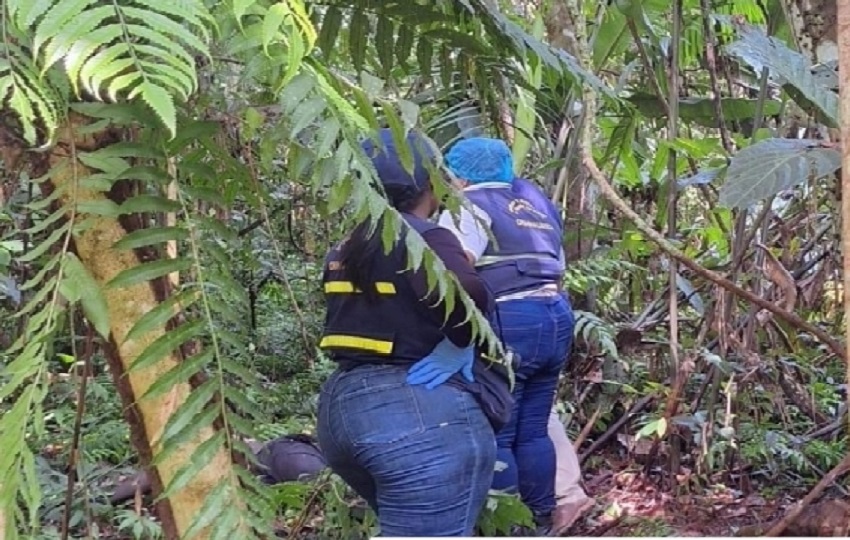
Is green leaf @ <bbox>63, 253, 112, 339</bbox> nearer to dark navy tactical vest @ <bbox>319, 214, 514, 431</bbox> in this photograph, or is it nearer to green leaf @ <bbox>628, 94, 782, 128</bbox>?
dark navy tactical vest @ <bbox>319, 214, 514, 431</bbox>

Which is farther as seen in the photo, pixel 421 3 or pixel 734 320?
pixel 734 320

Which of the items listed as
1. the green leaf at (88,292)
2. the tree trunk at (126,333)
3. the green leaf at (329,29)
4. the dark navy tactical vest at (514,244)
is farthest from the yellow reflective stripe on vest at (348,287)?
the dark navy tactical vest at (514,244)

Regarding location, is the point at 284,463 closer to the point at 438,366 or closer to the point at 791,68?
the point at 438,366

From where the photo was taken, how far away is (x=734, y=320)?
10.0 ft

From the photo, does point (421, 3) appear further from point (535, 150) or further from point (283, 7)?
point (535, 150)

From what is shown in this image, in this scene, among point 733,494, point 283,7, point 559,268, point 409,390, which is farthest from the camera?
point 733,494

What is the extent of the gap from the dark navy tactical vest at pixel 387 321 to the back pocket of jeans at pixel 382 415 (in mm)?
61

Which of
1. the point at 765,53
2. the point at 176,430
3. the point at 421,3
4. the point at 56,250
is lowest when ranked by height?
the point at 176,430

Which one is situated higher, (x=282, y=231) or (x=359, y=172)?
(x=359, y=172)

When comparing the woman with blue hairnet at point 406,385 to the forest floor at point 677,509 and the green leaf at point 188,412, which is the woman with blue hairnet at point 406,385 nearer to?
the green leaf at point 188,412

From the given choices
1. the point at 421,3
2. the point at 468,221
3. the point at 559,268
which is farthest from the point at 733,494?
the point at 421,3

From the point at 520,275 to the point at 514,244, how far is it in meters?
0.09

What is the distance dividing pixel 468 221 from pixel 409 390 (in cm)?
94

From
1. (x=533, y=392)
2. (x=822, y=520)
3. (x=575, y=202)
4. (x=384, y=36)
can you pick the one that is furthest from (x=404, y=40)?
(x=575, y=202)
